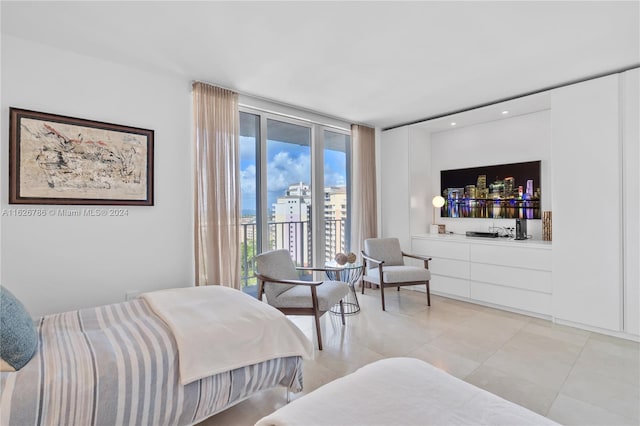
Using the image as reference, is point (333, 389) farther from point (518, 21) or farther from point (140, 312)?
point (518, 21)

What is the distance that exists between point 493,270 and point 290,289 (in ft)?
8.61

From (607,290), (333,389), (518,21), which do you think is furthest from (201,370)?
(607,290)

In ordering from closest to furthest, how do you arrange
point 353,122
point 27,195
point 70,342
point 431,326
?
point 70,342
point 27,195
point 431,326
point 353,122

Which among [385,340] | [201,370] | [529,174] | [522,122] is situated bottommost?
[385,340]

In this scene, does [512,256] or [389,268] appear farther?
[389,268]

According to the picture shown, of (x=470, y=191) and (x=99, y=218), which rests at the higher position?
(x=470, y=191)

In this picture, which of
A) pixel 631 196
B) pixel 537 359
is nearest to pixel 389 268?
pixel 537 359

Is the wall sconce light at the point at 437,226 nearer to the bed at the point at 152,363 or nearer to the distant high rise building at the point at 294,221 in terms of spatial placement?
the distant high rise building at the point at 294,221

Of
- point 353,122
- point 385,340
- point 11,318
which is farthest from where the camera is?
point 353,122

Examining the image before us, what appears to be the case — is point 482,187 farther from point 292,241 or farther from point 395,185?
point 292,241

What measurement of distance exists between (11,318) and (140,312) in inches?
26.8

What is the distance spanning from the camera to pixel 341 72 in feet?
9.98

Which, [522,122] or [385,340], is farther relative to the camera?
[522,122]

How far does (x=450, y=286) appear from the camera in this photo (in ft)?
14.5
